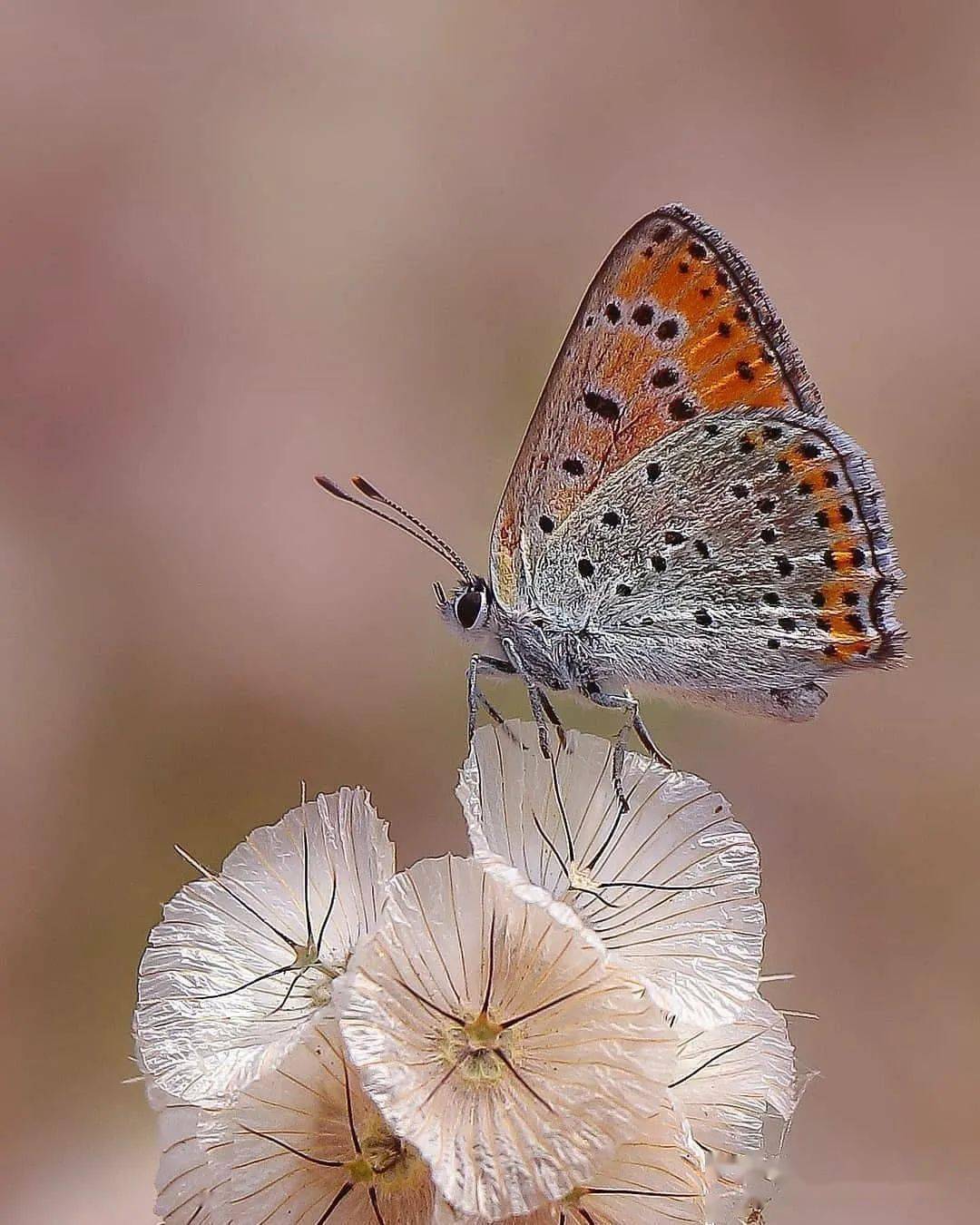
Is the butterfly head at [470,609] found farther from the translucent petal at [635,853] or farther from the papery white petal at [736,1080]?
the papery white petal at [736,1080]

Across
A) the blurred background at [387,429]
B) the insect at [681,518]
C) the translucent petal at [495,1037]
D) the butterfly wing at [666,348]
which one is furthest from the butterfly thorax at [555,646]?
the blurred background at [387,429]

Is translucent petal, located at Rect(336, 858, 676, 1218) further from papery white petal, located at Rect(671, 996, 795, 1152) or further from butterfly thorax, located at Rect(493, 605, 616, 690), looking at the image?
butterfly thorax, located at Rect(493, 605, 616, 690)

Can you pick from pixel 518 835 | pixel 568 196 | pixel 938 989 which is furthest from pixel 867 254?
pixel 518 835

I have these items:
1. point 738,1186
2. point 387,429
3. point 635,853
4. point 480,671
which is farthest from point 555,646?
point 387,429

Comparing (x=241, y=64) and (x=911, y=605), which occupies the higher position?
(x=241, y=64)

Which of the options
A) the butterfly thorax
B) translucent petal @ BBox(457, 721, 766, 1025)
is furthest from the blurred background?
translucent petal @ BBox(457, 721, 766, 1025)

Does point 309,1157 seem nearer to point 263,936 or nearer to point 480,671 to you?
point 263,936

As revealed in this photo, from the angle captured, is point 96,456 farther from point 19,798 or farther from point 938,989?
point 938,989
